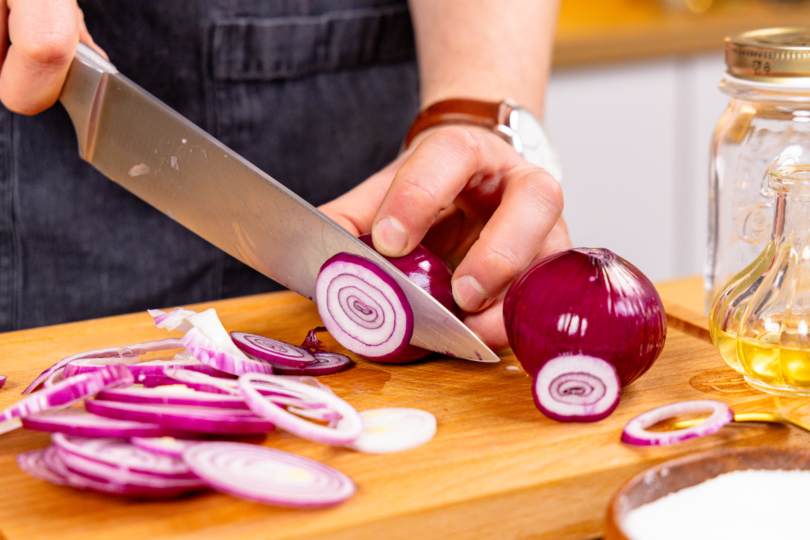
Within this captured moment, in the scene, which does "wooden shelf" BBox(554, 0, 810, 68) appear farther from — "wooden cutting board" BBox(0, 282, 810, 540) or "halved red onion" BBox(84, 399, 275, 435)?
"halved red onion" BBox(84, 399, 275, 435)

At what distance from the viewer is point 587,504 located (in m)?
0.80

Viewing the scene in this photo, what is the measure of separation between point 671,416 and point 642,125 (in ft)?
8.35

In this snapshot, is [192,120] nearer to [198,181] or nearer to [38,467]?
[198,181]

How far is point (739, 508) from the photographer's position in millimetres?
676

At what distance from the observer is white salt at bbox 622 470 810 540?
657 mm

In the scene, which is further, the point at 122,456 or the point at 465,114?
the point at 465,114

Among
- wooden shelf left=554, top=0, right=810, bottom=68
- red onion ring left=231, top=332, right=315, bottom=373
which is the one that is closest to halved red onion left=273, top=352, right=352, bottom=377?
red onion ring left=231, top=332, right=315, bottom=373

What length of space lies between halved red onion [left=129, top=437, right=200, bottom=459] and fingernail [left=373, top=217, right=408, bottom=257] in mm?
357

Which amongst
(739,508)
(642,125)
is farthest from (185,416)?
(642,125)

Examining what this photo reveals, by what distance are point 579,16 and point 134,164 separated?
3.02 meters

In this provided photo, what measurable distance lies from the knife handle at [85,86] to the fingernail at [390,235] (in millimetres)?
459

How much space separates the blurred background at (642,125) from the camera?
313 centimetres

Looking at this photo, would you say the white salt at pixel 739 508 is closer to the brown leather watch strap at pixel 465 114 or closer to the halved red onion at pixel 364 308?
the halved red onion at pixel 364 308

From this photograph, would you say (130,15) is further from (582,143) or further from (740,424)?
(582,143)
